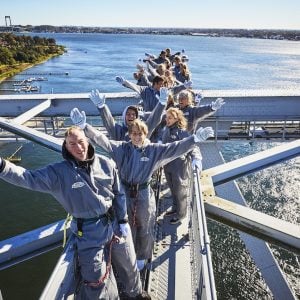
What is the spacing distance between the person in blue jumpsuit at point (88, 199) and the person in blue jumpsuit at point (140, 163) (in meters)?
0.45

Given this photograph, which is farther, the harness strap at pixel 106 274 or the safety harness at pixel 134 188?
the safety harness at pixel 134 188

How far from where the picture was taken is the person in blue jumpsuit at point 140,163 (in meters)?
3.64

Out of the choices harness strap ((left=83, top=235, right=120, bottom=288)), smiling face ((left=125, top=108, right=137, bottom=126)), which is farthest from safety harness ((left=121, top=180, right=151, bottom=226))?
smiling face ((left=125, top=108, right=137, bottom=126))

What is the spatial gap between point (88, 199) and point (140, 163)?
84cm

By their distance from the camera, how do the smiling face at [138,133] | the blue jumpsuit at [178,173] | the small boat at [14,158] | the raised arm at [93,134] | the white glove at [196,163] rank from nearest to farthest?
the smiling face at [138,133] < the raised arm at [93,134] < the white glove at [196,163] < the blue jumpsuit at [178,173] < the small boat at [14,158]

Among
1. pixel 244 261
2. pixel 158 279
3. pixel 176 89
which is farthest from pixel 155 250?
pixel 244 261

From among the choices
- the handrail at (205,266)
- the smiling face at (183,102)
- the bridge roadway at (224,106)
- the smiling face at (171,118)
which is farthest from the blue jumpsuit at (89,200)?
the bridge roadway at (224,106)

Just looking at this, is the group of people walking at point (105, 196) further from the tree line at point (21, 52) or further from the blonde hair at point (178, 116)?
the tree line at point (21, 52)

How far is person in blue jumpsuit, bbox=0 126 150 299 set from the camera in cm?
289

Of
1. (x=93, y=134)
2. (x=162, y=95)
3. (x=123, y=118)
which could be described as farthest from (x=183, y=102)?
(x=93, y=134)

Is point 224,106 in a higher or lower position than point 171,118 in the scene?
lower

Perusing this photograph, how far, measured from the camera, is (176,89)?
7.50 m

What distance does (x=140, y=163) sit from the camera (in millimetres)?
3646

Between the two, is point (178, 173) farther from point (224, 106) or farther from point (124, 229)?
point (224, 106)
